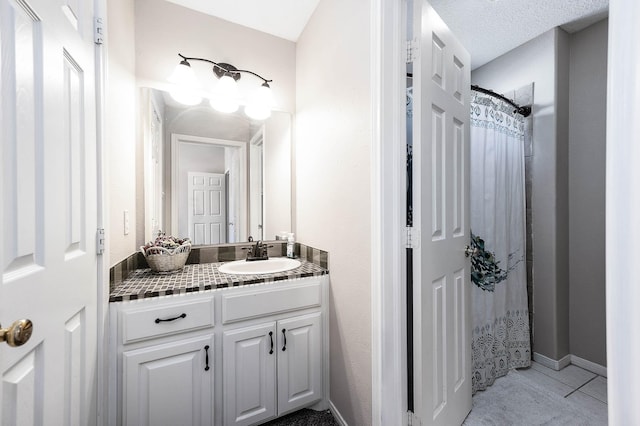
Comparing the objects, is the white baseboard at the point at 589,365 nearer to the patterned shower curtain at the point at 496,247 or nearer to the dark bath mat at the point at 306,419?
the patterned shower curtain at the point at 496,247

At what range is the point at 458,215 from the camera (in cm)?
142

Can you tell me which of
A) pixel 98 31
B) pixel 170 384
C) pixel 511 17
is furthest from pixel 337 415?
pixel 511 17

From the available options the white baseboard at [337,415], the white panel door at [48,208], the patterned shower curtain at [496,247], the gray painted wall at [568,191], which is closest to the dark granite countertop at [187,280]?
the white panel door at [48,208]

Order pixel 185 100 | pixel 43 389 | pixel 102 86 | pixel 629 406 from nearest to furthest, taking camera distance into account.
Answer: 1. pixel 629 406
2. pixel 43 389
3. pixel 102 86
4. pixel 185 100

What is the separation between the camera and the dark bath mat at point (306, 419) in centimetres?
147

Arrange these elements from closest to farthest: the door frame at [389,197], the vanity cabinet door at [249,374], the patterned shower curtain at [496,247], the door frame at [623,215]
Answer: the door frame at [623,215] < the door frame at [389,197] < the vanity cabinet door at [249,374] < the patterned shower curtain at [496,247]

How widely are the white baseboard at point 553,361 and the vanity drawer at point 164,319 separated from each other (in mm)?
2474

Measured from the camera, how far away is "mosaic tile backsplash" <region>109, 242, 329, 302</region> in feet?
3.97

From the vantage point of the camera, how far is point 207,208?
1877 millimetres

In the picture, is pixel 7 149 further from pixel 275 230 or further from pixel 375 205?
pixel 275 230

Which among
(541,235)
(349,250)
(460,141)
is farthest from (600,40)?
(349,250)

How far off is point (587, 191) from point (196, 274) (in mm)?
2829

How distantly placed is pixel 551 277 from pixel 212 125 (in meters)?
2.80

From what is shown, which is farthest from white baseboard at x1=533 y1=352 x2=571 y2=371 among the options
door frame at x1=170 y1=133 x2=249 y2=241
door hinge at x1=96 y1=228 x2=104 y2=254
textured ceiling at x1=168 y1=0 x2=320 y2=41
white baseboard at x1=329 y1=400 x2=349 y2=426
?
textured ceiling at x1=168 y1=0 x2=320 y2=41
